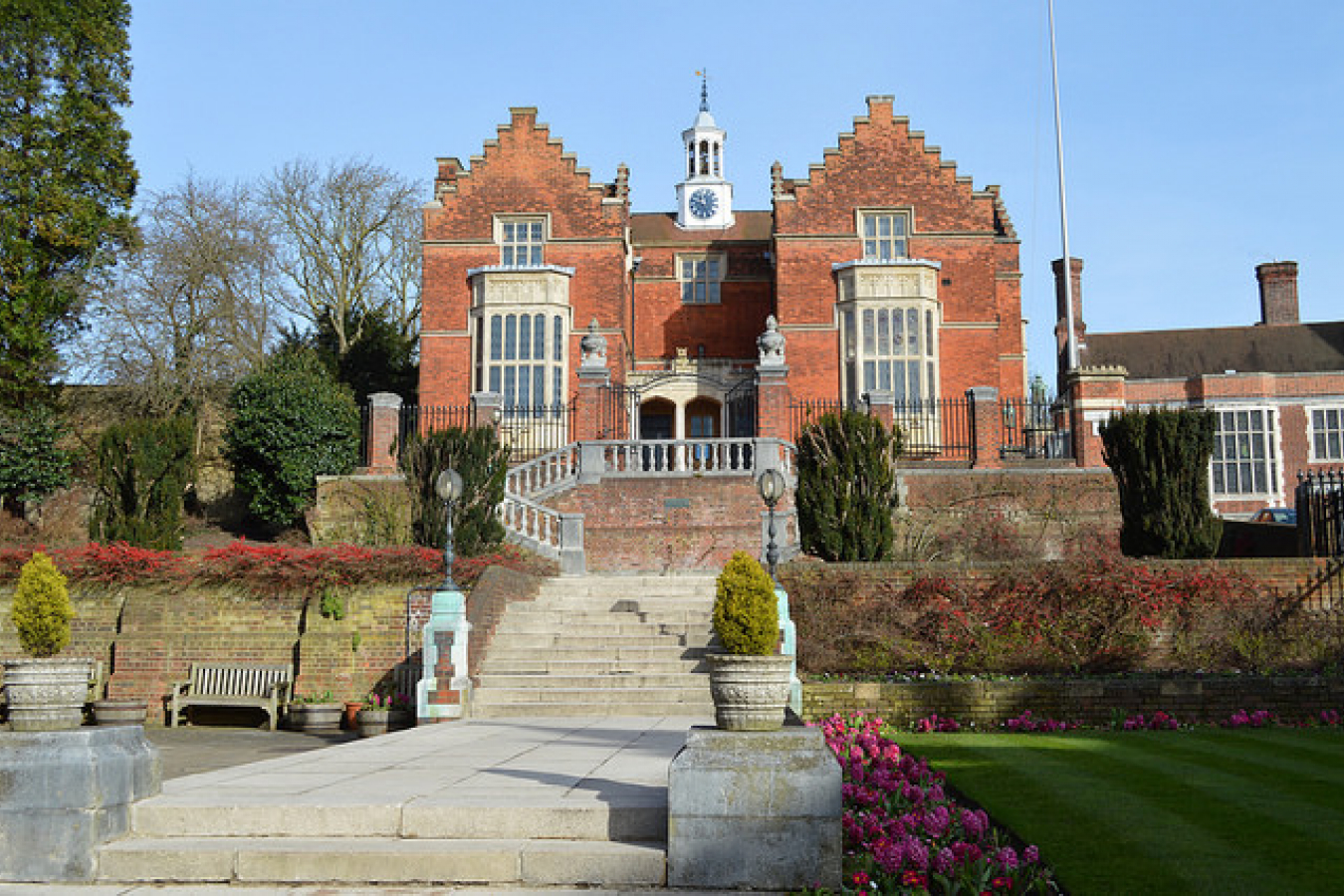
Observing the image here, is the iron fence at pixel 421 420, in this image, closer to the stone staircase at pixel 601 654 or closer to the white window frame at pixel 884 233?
the stone staircase at pixel 601 654

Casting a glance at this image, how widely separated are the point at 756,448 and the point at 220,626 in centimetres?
1082

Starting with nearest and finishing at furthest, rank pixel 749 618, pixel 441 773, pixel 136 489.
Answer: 1. pixel 749 618
2. pixel 441 773
3. pixel 136 489

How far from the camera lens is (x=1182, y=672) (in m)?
14.4

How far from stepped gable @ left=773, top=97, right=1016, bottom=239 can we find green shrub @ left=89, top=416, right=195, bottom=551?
17610mm

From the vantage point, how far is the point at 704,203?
3922cm

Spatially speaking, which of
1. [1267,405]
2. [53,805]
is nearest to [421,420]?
[53,805]

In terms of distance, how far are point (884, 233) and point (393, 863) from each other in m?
27.7

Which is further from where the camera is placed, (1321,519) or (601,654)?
(1321,519)

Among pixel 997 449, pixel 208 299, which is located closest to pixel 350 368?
pixel 208 299

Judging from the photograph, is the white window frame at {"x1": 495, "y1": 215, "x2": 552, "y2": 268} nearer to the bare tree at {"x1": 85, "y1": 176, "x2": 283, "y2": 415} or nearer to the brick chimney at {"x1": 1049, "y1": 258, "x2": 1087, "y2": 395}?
the bare tree at {"x1": 85, "y1": 176, "x2": 283, "y2": 415}

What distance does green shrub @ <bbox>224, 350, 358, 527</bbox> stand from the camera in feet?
88.0

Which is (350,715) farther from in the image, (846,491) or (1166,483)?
(1166,483)

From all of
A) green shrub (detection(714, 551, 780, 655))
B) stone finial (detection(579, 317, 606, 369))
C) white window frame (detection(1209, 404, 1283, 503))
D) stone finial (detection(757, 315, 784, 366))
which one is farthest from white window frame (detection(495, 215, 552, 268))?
green shrub (detection(714, 551, 780, 655))

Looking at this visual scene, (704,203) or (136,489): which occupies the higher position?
(704,203)
